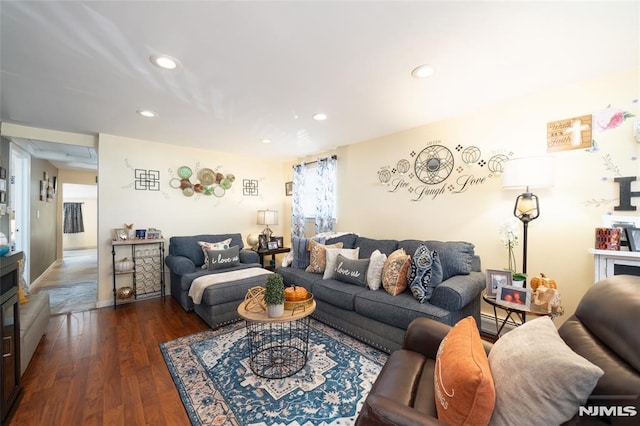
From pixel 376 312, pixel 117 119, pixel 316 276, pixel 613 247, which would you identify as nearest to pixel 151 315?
pixel 316 276

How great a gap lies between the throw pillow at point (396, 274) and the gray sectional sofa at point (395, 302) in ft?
0.20

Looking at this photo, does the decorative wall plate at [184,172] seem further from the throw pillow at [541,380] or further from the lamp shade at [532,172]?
the throw pillow at [541,380]

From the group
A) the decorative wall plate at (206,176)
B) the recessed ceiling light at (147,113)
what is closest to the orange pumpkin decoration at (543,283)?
the recessed ceiling light at (147,113)

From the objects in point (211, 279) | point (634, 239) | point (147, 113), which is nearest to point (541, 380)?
point (634, 239)

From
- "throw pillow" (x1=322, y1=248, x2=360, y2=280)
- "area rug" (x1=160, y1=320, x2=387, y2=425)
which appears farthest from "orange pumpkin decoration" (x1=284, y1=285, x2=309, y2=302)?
"throw pillow" (x1=322, y1=248, x2=360, y2=280)

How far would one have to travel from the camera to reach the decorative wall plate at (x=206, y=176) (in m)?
4.38

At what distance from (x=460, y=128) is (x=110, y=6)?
3.11m

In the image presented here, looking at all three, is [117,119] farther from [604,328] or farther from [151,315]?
[604,328]

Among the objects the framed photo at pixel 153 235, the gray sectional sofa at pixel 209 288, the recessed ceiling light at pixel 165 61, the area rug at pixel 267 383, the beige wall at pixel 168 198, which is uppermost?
the recessed ceiling light at pixel 165 61

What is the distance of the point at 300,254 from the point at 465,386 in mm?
2838

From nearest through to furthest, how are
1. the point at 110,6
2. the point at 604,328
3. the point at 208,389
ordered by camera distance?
the point at 604,328
the point at 110,6
the point at 208,389

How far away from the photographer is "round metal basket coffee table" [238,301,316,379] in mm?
1953

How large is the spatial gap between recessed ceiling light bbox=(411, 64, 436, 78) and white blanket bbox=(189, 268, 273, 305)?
2722mm

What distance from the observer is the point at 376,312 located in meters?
2.33
